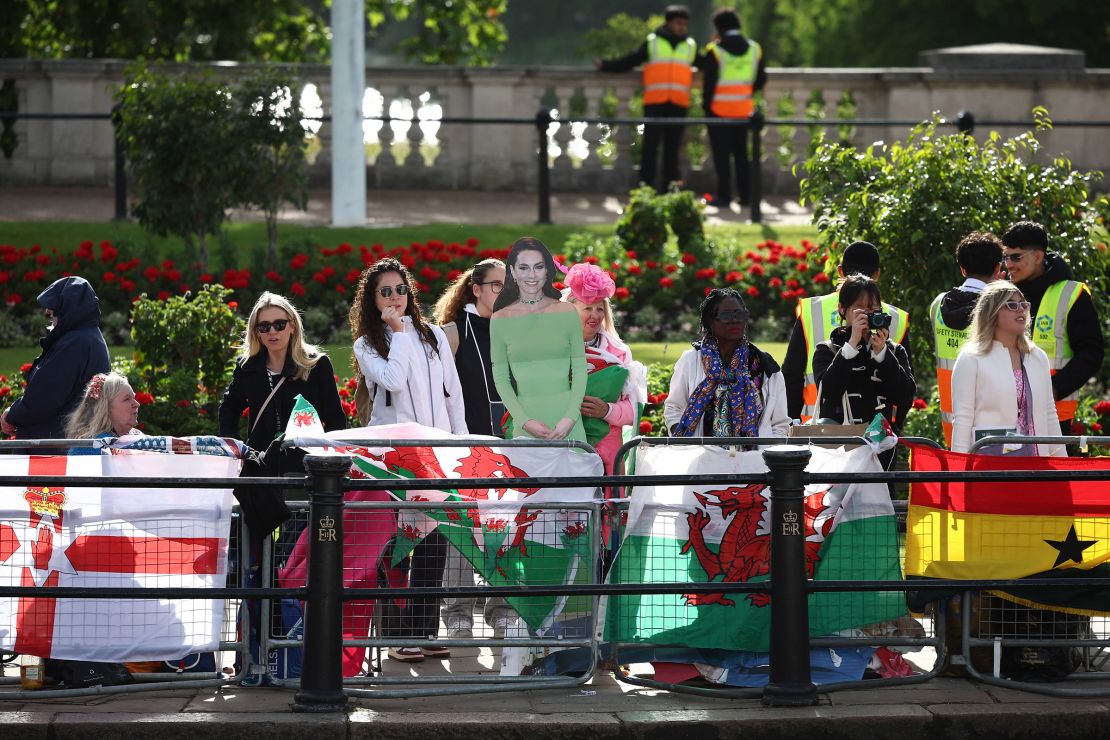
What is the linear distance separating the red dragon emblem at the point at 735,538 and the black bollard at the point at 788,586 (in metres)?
0.29

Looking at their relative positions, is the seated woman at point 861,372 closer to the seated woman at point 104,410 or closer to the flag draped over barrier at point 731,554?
the flag draped over barrier at point 731,554

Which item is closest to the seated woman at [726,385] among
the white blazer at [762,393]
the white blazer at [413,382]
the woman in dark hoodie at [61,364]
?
the white blazer at [762,393]

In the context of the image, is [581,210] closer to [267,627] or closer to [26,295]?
Answer: [26,295]

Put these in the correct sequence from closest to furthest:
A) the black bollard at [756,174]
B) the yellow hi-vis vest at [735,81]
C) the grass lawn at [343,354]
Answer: the grass lawn at [343,354]
the black bollard at [756,174]
the yellow hi-vis vest at [735,81]

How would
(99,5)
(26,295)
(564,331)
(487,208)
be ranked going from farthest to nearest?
(99,5) < (487,208) < (26,295) < (564,331)

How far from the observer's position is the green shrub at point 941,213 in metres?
11.8

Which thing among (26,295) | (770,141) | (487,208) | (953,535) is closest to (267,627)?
(953,535)

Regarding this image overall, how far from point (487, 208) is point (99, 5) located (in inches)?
289

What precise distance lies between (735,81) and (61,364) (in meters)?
11.9

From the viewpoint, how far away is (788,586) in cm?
712

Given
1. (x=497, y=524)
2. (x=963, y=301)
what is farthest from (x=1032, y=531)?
(x=497, y=524)

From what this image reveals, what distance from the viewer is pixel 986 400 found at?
27.1 ft

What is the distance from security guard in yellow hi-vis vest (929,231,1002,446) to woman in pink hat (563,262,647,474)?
1.78 m

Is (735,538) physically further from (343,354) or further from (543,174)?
(543,174)
